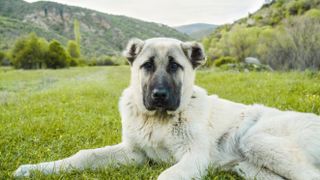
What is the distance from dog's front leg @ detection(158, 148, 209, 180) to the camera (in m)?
3.71

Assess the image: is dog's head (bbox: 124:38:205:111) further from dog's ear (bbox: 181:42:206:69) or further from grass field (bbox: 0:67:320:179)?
grass field (bbox: 0:67:320:179)

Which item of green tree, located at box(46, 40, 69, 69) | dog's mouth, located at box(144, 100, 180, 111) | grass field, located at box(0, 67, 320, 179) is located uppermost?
dog's mouth, located at box(144, 100, 180, 111)

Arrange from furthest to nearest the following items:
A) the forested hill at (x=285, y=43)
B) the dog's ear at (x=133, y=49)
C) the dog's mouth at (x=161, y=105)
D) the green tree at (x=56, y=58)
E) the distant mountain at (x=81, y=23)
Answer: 1. the distant mountain at (x=81, y=23)
2. the green tree at (x=56, y=58)
3. the forested hill at (x=285, y=43)
4. the dog's ear at (x=133, y=49)
5. the dog's mouth at (x=161, y=105)

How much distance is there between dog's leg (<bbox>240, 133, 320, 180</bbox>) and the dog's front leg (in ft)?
1.83

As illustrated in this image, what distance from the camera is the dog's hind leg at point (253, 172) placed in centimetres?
402

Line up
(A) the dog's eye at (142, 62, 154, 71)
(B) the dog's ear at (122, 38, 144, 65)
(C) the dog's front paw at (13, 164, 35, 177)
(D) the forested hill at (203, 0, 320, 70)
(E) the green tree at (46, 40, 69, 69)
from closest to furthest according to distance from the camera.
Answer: (C) the dog's front paw at (13, 164, 35, 177) → (A) the dog's eye at (142, 62, 154, 71) → (B) the dog's ear at (122, 38, 144, 65) → (D) the forested hill at (203, 0, 320, 70) → (E) the green tree at (46, 40, 69, 69)

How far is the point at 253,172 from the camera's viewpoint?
416 cm

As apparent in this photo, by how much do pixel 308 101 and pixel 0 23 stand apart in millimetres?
122007

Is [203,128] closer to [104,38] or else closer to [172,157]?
[172,157]

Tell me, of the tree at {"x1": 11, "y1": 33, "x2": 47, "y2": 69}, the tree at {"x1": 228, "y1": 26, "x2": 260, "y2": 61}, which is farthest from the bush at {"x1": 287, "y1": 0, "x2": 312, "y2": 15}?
the tree at {"x1": 11, "y1": 33, "x2": 47, "y2": 69}

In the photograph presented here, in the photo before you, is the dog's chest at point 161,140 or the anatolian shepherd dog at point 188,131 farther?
the dog's chest at point 161,140

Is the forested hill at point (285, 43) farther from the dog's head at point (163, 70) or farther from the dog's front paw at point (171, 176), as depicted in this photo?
the dog's front paw at point (171, 176)

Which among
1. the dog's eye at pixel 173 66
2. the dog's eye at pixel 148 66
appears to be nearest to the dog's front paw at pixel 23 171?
the dog's eye at pixel 148 66

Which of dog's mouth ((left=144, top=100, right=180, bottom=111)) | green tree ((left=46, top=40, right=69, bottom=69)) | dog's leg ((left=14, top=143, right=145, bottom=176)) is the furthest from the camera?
green tree ((left=46, top=40, right=69, bottom=69))
